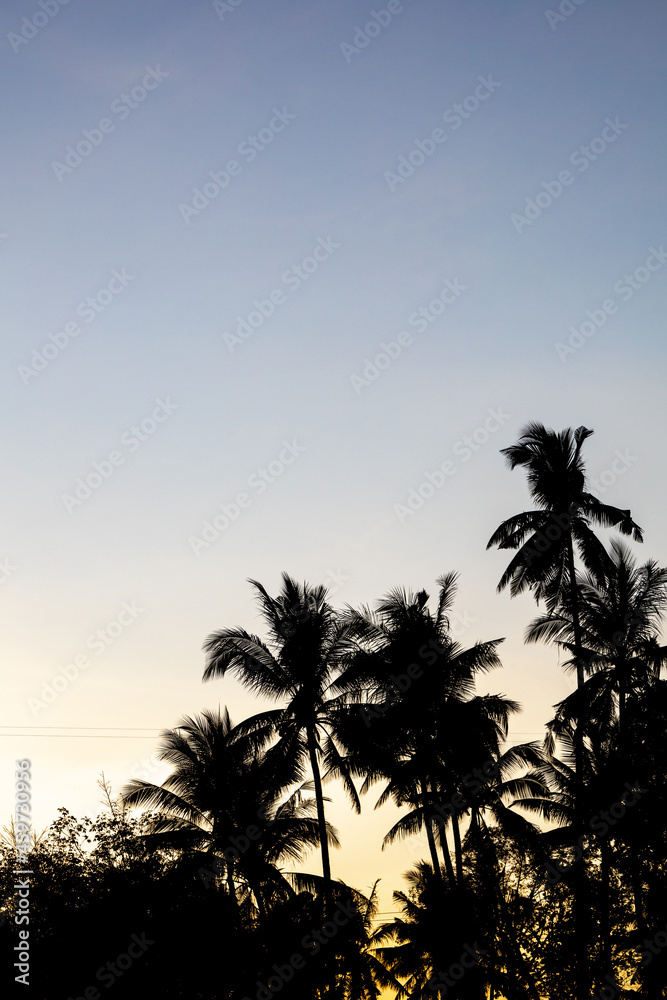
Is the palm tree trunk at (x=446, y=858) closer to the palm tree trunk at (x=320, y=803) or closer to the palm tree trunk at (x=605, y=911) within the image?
the palm tree trunk at (x=320, y=803)

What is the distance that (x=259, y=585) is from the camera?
32188 millimetres

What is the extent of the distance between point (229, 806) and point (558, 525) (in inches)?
556

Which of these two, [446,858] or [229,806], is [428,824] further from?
[229,806]

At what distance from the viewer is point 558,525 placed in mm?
33688

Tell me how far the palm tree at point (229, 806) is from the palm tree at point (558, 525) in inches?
405

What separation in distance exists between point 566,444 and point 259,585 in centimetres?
1142

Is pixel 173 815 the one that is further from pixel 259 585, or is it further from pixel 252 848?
pixel 259 585

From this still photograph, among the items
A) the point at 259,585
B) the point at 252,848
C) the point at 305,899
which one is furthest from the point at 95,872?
the point at 259,585

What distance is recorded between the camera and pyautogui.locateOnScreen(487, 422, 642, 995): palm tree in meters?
33.6

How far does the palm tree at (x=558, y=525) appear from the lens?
110 ft

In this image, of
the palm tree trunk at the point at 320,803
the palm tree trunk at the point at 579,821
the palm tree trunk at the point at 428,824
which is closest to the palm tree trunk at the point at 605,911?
the palm tree trunk at the point at 579,821

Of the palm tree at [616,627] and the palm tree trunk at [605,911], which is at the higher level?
the palm tree at [616,627]

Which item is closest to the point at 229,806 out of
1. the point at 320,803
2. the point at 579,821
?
the point at 320,803

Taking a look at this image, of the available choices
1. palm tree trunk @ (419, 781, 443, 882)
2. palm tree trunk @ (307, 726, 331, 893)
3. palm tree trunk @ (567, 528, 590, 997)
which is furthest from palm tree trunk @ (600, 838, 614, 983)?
palm tree trunk @ (307, 726, 331, 893)
